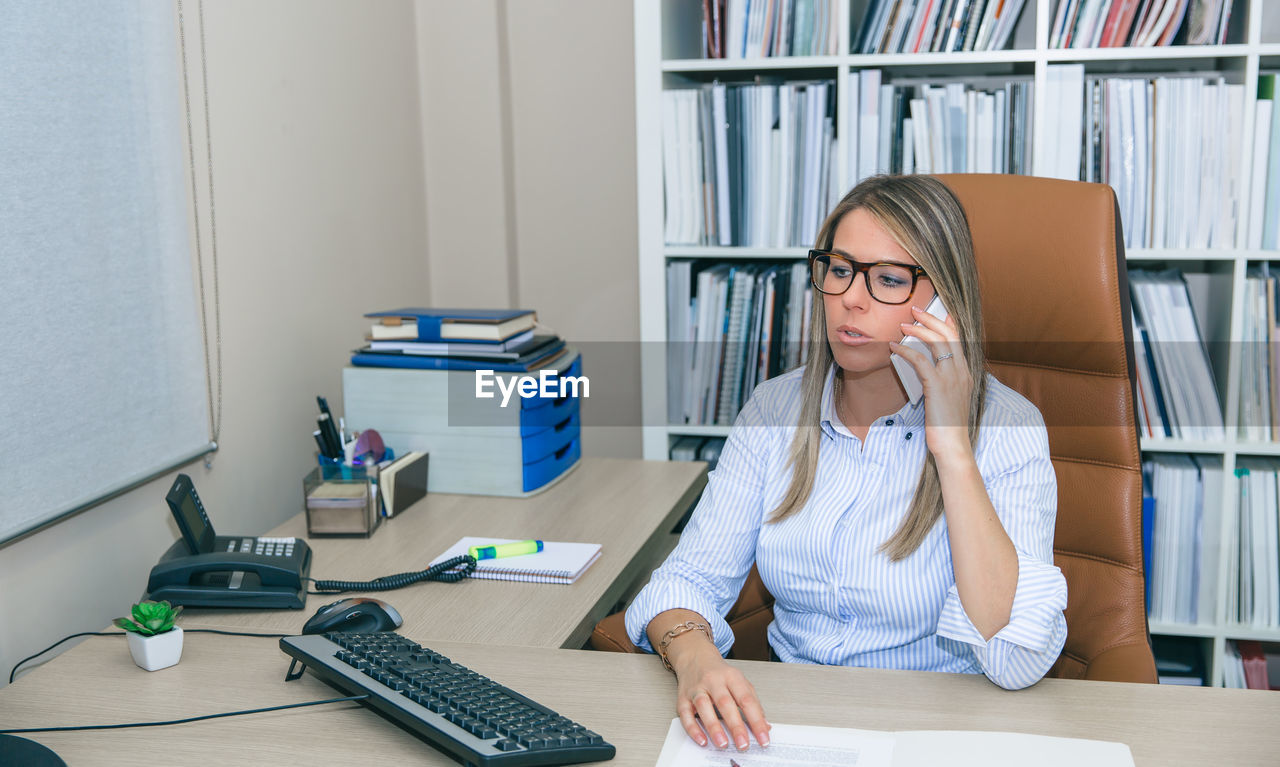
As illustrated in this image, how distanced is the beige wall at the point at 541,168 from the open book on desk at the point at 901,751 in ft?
6.19

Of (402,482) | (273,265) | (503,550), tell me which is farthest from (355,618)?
(273,265)

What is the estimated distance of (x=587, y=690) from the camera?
112cm

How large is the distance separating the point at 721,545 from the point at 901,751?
0.49 meters

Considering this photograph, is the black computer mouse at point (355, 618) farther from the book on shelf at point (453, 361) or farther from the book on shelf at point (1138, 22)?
the book on shelf at point (1138, 22)

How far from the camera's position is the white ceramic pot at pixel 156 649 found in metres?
1.19

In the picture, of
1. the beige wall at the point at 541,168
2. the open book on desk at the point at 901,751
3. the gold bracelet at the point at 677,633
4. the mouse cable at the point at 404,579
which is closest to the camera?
the open book on desk at the point at 901,751

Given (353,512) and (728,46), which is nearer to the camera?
(353,512)

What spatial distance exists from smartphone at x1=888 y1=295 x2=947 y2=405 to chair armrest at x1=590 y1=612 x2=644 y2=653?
48 cm

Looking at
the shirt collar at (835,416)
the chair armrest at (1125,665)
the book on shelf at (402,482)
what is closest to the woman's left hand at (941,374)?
the shirt collar at (835,416)

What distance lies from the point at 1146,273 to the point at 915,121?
590mm

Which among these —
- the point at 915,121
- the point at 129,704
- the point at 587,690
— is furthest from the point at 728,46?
the point at 129,704

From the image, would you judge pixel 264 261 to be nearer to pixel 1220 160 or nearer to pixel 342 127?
pixel 342 127

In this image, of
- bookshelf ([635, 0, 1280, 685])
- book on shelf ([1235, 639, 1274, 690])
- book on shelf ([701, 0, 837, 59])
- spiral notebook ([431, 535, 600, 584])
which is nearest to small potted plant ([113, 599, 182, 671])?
spiral notebook ([431, 535, 600, 584])

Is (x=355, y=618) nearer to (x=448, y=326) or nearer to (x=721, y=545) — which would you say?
(x=721, y=545)
